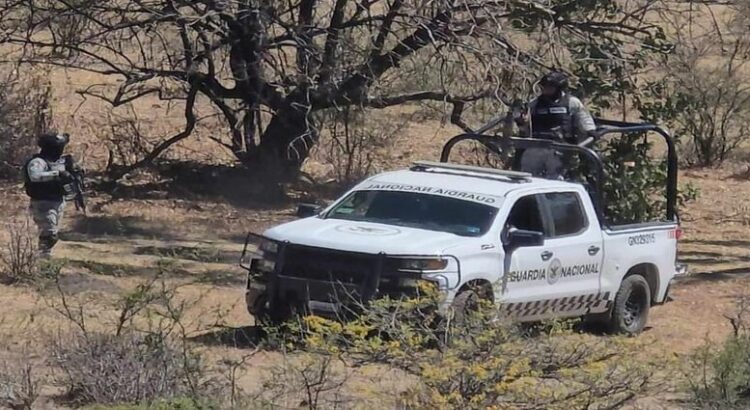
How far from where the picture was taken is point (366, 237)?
10406 millimetres

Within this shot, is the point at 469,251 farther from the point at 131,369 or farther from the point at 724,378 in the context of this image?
the point at 131,369

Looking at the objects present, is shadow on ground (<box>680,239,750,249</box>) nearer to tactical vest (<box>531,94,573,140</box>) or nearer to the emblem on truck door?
tactical vest (<box>531,94,573,140</box>)

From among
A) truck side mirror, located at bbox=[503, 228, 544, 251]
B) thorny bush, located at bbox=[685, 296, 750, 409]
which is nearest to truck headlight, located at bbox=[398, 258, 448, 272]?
truck side mirror, located at bbox=[503, 228, 544, 251]

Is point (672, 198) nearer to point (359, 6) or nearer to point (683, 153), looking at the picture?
point (359, 6)

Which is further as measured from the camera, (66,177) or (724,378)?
(66,177)

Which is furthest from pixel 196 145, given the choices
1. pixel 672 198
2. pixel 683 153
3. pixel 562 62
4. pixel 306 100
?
pixel 672 198

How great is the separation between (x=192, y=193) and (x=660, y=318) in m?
7.62

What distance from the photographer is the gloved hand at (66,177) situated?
12.9m

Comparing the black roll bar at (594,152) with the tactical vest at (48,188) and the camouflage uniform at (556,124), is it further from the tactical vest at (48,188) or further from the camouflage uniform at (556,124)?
the tactical vest at (48,188)

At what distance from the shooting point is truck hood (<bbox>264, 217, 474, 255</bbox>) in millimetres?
10188

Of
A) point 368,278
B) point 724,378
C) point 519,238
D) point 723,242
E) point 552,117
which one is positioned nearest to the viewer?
point 724,378

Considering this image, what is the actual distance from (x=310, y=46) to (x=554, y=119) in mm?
4950

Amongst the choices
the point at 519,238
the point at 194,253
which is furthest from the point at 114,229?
the point at 519,238

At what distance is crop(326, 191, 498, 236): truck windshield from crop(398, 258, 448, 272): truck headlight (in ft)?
2.18
